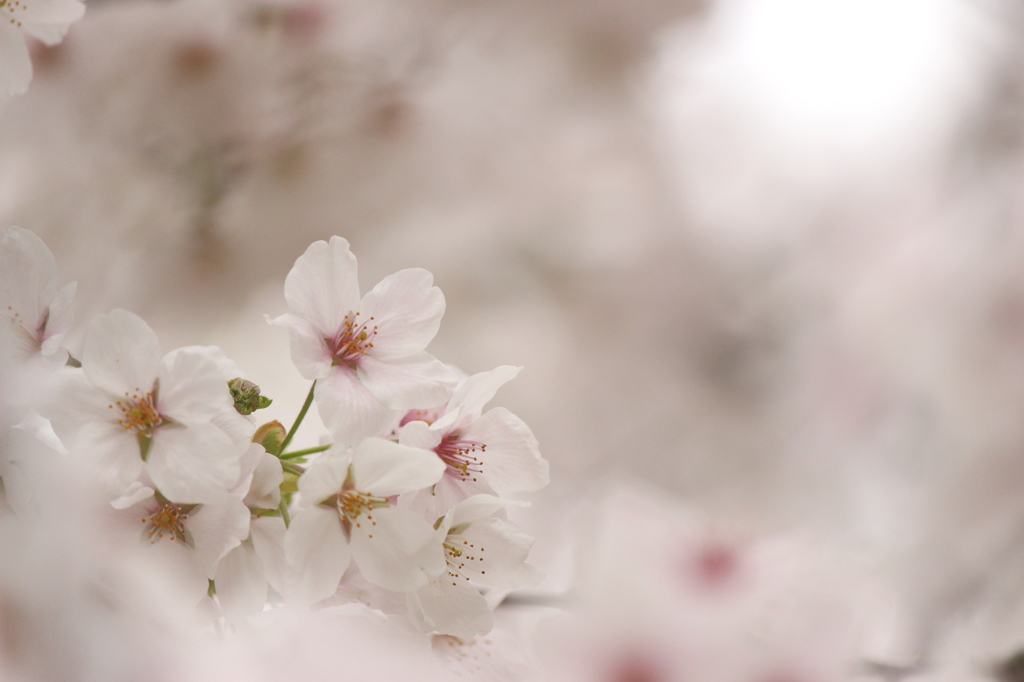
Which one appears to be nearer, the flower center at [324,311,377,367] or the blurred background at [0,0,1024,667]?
the flower center at [324,311,377,367]

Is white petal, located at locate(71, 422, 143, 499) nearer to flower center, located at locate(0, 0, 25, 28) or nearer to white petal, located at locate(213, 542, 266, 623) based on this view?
white petal, located at locate(213, 542, 266, 623)

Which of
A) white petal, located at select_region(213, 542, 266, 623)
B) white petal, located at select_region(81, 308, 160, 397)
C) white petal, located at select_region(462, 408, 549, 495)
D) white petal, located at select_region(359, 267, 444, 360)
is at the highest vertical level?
white petal, located at select_region(359, 267, 444, 360)

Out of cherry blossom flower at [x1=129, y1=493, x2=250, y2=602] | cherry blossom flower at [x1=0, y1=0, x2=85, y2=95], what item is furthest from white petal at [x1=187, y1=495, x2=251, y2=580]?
cherry blossom flower at [x1=0, y1=0, x2=85, y2=95]

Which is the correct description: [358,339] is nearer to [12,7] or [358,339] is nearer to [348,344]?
[348,344]

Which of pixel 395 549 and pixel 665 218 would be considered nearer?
pixel 395 549

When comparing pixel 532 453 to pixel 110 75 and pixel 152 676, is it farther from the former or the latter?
pixel 110 75

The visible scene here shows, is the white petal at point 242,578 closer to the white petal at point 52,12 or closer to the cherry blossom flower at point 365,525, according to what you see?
the cherry blossom flower at point 365,525

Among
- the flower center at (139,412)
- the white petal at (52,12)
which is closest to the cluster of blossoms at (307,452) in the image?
the flower center at (139,412)

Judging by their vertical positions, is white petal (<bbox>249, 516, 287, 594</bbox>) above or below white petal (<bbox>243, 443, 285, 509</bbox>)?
below

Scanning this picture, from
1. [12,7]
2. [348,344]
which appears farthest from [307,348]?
[12,7]
